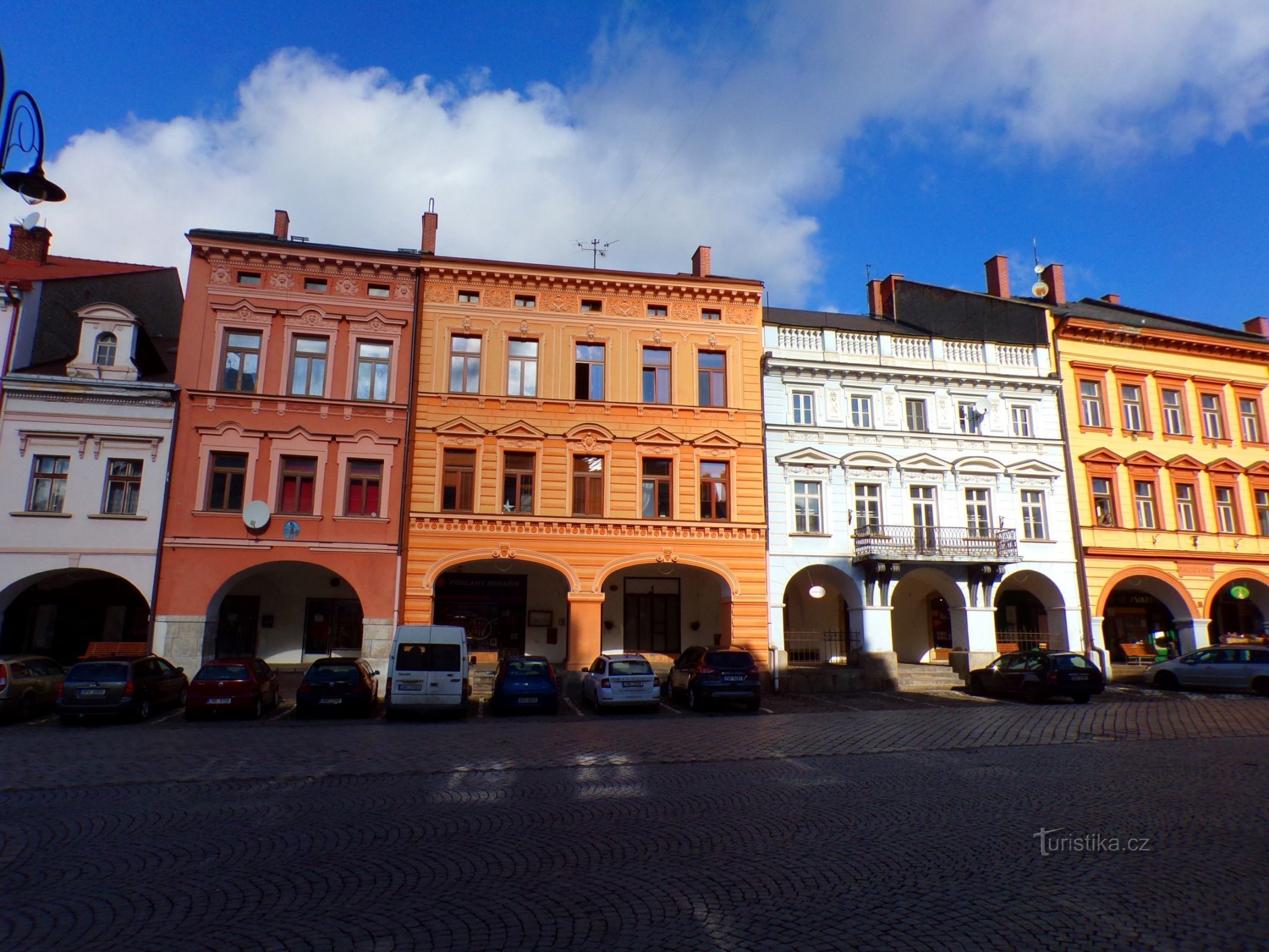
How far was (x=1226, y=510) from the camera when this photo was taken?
31.3 metres

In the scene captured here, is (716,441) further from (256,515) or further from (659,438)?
(256,515)

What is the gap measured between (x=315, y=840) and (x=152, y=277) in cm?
3038

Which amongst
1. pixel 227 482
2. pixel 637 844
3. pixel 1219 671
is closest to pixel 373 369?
pixel 227 482

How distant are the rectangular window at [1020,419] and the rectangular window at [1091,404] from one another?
2.26 metres

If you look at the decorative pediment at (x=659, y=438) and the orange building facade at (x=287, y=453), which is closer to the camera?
the orange building facade at (x=287, y=453)

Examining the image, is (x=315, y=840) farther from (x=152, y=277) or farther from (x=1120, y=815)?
(x=152, y=277)

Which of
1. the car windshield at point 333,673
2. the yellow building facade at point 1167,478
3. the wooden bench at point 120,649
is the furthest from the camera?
the yellow building facade at point 1167,478

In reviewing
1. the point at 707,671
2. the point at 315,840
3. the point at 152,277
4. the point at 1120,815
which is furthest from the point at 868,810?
the point at 152,277

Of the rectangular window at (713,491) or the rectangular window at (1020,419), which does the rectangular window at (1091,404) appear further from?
the rectangular window at (713,491)

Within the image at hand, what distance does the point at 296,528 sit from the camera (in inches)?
962

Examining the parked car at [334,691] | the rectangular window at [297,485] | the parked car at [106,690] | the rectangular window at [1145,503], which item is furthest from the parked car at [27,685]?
the rectangular window at [1145,503]

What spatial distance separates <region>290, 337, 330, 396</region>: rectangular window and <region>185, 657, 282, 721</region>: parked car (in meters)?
9.79

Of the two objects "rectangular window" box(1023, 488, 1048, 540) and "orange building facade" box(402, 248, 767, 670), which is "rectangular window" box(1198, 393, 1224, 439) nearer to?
"rectangular window" box(1023, 488, 1048, 540)

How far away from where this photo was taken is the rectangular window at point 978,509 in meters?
28.5
